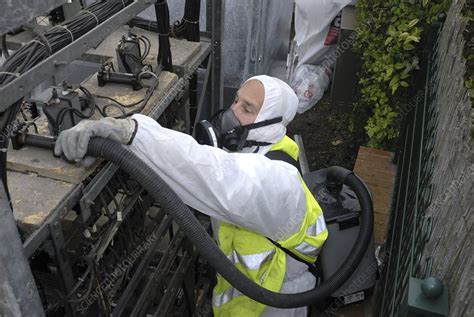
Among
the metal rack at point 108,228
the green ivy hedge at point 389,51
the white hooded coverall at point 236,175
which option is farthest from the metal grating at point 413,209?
the metal rack at point 108,228

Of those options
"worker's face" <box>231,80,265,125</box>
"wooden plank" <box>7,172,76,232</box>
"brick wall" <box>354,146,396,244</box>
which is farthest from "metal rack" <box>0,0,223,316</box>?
"brick wall" <box>354,146,396,244</box>

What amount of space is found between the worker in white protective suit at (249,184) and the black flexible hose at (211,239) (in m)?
0.08

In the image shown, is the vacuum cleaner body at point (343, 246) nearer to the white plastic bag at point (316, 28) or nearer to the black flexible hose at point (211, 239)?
the black flexible hose at point (211, 239)

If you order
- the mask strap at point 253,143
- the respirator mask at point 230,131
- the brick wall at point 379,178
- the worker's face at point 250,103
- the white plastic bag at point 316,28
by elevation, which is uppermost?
the worker's face at point 250,103

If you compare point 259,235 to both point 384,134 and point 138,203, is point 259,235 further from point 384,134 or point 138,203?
point 384,134

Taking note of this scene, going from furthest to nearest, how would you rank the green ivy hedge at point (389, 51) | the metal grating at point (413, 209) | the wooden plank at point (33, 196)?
1. the green ivy hedge at point (389, 51)
2. the metal grating at point (413, 209)
3. the wooden plank at point (33, 196)

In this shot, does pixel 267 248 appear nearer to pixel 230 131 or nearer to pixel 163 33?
pixel 230 131

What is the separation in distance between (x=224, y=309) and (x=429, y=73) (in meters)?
2.33

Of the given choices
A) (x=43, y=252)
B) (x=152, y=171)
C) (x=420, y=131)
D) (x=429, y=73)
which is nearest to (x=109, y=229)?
(x=43, y=252)

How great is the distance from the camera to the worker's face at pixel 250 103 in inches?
99.6

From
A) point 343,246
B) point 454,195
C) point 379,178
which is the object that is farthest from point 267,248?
point 379,178

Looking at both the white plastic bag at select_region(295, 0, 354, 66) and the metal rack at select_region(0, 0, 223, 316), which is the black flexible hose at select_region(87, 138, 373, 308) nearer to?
the metal rack at select_region(0, 0, 223, 316)

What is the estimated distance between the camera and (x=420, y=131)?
10.4ft

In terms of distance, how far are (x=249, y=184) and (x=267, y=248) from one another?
582 millimetres
